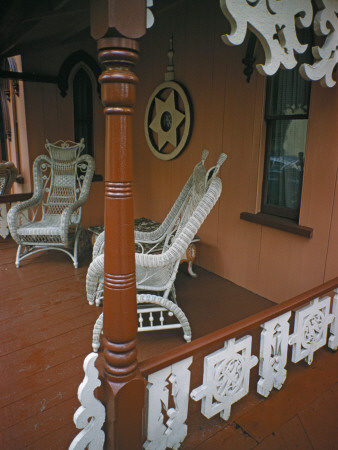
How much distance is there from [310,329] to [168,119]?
2.79m

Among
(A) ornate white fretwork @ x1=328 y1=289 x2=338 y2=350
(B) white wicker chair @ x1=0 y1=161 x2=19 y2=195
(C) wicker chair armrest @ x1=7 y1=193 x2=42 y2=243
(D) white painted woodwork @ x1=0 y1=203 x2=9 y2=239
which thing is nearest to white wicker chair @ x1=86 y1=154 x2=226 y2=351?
(A) ornate white fretwork @ x1=328 y1=289 x2=338 y2=350

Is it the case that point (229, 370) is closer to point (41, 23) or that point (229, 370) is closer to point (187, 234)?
point (187, 234)

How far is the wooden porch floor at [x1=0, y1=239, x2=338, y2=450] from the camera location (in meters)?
1.64

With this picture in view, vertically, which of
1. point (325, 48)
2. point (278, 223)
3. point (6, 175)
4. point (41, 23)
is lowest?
point (278, 223)

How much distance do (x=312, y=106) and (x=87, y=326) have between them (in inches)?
89.1

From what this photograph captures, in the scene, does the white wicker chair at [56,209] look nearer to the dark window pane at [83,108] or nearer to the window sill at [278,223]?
the dark window pane at [83,108]

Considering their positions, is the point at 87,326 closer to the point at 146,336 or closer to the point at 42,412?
the point at 146,336

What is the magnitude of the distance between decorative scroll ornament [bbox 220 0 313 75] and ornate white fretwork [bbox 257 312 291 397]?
1174 mm

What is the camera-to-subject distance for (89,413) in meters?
1.28

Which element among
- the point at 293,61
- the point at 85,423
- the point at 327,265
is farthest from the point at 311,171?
the point at 85,423

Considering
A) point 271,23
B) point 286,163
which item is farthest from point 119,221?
point 286,163

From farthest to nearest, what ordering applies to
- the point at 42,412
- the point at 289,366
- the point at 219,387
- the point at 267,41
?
the point at 289,366
the point at 42,412
the point at 219,387
the point at 267,41

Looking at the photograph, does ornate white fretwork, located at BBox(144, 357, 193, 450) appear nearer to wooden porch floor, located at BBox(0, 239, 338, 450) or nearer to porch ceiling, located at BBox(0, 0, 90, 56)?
wooden porch floor, located at BBox(0, 239, 338, 450)

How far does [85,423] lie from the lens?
4.21 ft
